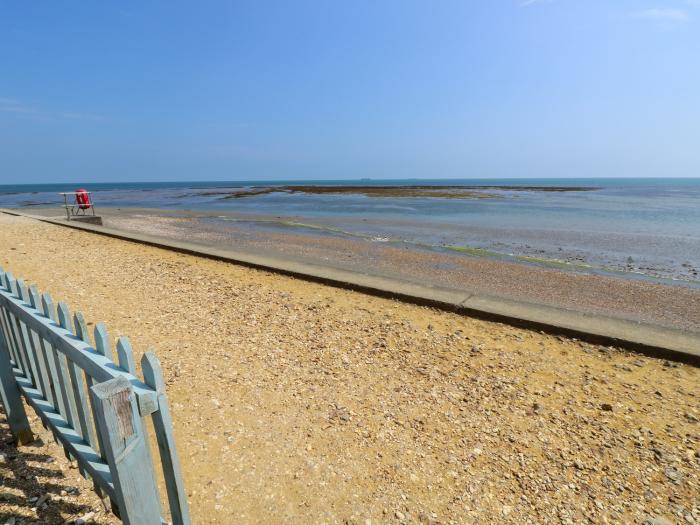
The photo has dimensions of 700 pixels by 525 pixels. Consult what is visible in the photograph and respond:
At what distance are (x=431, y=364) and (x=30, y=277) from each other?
7442 mm

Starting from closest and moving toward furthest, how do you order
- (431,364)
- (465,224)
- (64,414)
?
1. (64,414)
2. (431,364)
3. (465,224)

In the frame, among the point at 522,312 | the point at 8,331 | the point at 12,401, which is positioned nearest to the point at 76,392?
the point at 12,401

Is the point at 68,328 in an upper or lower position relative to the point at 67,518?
upper

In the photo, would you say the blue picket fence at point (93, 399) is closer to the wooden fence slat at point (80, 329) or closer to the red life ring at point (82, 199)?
the wooden fence slat at point (80, 329)

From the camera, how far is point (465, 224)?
2106 centimetres

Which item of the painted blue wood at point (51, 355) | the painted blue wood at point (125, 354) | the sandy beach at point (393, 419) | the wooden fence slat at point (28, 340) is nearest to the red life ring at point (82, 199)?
the sandy beach at point (393, 419)

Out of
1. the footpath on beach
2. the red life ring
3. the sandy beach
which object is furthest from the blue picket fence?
the red life ring

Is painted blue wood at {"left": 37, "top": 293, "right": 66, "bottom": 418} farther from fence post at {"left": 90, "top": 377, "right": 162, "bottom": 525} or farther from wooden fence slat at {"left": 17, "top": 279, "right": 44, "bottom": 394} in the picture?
fence post at {"left": 90, "top": 377, "right": 162, "bottom": 525}

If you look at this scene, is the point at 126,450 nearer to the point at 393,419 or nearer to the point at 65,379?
the point at 65,379

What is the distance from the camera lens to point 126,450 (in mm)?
1470

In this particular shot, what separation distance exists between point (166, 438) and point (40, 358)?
1397mm

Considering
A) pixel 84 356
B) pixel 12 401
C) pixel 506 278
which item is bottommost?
pixel 506 278

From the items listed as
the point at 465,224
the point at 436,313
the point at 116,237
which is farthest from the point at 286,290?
the point at 465,224

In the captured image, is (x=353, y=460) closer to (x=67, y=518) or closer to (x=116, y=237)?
(x=67, y=518)
